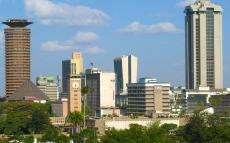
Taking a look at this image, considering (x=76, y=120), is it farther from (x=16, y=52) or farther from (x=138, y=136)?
(x=16, y=52)

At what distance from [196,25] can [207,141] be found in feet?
303

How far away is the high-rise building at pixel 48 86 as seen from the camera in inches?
7431

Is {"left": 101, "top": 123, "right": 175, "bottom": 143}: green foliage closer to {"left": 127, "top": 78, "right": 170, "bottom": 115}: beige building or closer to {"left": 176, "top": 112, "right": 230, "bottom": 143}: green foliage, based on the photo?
{"left": 176, "top": 112, "right": 230, "bottom": 143}: green foliage

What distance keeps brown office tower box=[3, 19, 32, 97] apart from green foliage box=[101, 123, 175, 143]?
96871 millimetres

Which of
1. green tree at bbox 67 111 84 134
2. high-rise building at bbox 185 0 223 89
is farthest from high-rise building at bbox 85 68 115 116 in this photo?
green tree at bbox 67 111 84 134

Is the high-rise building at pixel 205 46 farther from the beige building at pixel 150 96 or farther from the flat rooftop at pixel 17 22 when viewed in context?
the flat rooftop at pixel 17 22

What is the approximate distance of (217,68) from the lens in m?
145

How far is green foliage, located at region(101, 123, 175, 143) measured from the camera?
1667 inches

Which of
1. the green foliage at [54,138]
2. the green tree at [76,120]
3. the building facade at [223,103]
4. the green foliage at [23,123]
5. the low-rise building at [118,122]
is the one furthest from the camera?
the building facade at [223,103]

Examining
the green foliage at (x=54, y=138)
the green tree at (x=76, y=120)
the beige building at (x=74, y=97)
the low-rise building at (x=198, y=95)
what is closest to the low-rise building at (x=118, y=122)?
the green tree at (x=76, y=120)

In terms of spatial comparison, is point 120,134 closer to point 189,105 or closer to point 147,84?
point 147,84

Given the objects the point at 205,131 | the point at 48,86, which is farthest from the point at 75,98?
the point at 48,86

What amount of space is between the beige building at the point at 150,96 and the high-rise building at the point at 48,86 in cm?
6471

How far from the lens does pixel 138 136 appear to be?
43344mm
